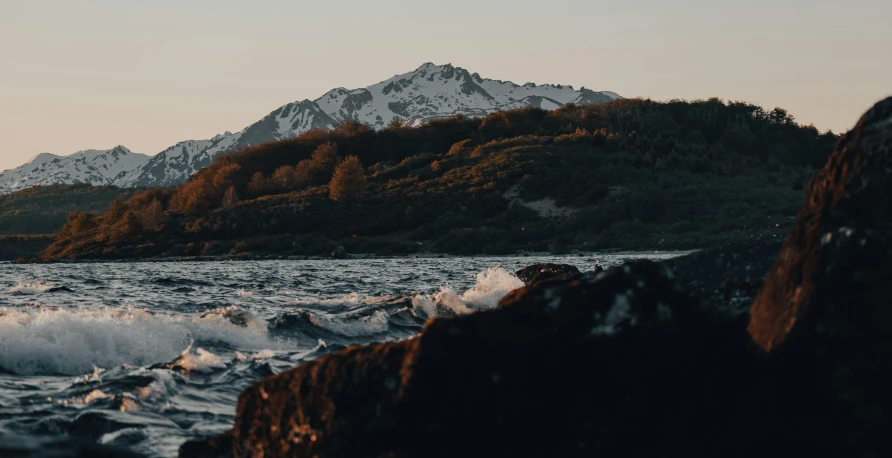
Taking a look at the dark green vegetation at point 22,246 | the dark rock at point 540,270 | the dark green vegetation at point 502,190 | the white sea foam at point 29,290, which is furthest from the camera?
the dark green vegetation at point 22,246

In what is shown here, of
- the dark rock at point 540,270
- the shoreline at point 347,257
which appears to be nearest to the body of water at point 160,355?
the dark rock at point 540,270

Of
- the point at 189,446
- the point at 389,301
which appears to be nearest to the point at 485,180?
the point at 389,301

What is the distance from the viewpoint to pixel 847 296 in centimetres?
530

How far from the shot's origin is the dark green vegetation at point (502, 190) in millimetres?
77812

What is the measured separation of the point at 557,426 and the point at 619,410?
386 millimetres

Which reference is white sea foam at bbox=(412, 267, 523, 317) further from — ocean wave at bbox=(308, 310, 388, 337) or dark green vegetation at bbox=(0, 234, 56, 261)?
dark green vegetation at bbox=(0, 234, 56, 261)

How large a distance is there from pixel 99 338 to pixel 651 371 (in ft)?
30.6

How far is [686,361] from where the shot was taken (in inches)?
220

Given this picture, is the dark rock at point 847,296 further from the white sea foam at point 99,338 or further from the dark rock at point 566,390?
the white sea foam at point 99,338

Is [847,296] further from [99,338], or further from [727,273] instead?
[99,338]

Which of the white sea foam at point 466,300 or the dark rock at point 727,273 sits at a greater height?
the dark rock at point 727,273

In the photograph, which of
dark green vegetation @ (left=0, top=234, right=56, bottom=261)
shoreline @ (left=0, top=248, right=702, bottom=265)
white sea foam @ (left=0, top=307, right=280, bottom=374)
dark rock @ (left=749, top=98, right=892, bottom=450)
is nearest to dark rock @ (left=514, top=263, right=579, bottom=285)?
white sea foam @ (left=0, top=307, right=280, bottom=374)

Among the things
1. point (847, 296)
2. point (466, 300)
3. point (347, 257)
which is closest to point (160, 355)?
point (466, 300)

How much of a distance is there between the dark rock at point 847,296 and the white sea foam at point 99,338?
28.8 ft
